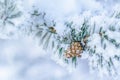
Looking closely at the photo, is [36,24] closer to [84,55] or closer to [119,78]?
[84,55]

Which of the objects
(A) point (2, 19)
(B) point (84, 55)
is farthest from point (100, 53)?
(A) point (2, 19)

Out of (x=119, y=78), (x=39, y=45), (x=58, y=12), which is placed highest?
(x=58, y=12)

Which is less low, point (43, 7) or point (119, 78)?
point (43, 7)
